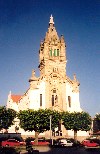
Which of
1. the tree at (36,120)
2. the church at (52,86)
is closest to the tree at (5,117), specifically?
the tree at (36,120)

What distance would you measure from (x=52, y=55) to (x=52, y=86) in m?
9.81

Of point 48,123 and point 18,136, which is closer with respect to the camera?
point 48,123

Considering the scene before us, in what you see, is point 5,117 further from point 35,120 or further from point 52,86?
point 52,86

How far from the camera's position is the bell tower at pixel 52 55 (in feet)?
256

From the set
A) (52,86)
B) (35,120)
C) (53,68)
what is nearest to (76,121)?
(35,120)

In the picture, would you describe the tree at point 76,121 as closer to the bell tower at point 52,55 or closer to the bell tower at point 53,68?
the bell tower at point 53,68

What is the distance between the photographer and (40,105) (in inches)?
2940

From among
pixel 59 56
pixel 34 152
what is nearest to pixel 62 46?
pixel 59 56

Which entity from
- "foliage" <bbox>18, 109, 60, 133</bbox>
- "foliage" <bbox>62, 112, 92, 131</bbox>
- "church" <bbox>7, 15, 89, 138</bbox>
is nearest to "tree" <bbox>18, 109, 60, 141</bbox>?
"foliage" <bbox>18, 109, 60, 133</bbox>

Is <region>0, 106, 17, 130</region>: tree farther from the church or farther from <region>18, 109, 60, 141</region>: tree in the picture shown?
the church

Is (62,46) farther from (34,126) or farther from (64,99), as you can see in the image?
(34,126)

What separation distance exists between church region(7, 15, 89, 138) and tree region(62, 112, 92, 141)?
644 centimetres

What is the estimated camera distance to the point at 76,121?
6781 centimetres

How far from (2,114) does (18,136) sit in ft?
24.9
